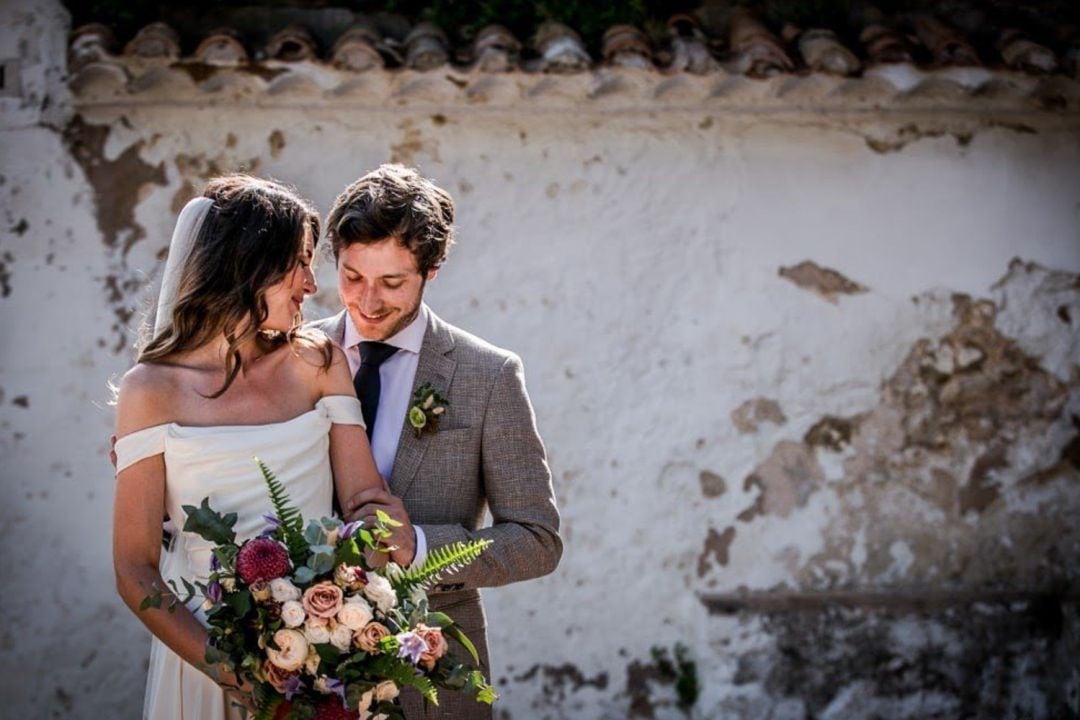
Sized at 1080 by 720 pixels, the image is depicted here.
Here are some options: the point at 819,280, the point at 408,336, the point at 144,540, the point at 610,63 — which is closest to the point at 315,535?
the point at 144,540

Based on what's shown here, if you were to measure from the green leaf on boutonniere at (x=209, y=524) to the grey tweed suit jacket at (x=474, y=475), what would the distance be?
63 centimetres

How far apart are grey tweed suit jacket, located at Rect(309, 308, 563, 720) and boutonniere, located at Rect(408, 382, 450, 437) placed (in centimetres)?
2

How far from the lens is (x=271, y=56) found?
18.6 ft

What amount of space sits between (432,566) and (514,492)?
527mm

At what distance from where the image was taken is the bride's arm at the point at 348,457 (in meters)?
3.32

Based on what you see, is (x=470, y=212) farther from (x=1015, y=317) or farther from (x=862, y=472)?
(x=1015, y=317)

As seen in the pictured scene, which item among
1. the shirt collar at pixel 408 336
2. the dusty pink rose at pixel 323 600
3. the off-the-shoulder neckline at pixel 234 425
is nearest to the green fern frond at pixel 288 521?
the dusty pink rose at pixel 323 600

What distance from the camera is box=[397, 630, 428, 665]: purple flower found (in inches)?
111

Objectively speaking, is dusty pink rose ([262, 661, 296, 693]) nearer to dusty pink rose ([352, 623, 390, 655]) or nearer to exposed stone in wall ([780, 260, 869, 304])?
dusty pink rose ([352, 623, 390, 655])

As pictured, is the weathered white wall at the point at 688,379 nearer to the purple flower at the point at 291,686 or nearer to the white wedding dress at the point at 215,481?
the white wedding dress at the point at 215,481

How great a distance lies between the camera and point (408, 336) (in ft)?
11.8

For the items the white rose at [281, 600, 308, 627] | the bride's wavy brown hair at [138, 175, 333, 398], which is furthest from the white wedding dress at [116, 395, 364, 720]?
the white rose at [281, 600, 308, 627]

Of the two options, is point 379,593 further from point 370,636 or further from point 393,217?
point 393,217

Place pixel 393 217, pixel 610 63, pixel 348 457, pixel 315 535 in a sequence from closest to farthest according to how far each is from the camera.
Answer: pixel 315 535
pixel 348 457
pixel 393 217
pixel 610 63
